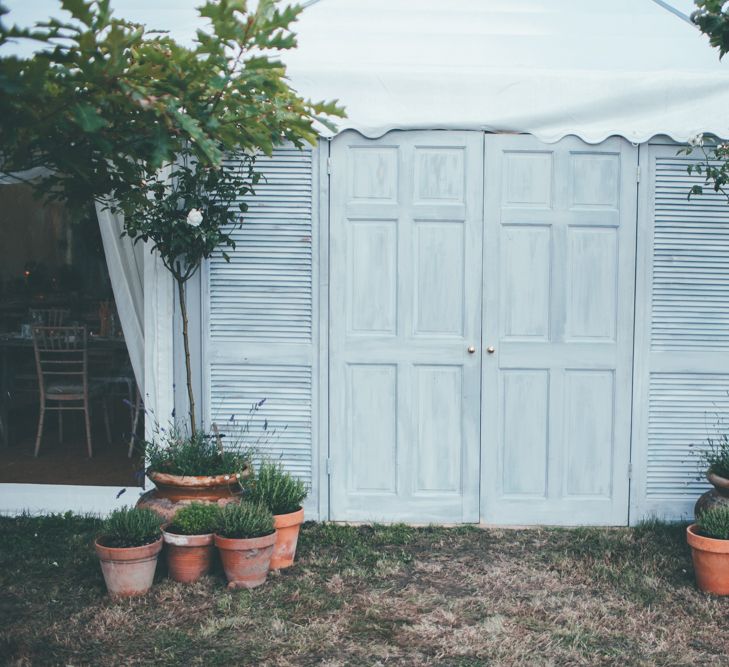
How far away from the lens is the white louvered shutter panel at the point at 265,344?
191 inches

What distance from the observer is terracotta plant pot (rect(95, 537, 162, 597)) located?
3721 mm

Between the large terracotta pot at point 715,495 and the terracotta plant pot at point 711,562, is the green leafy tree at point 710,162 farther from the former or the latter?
the terracotta plant pot at point 711,562

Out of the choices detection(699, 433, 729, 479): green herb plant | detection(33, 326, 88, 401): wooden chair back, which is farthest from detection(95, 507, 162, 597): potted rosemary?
detection(699, 433, 729, 479): green herb plant

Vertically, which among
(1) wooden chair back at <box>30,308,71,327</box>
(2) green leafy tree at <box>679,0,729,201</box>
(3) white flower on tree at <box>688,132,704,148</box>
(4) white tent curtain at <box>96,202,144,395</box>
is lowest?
(1) wooden chair back at <box>30,308,71,327</box>

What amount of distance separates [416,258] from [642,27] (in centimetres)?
198

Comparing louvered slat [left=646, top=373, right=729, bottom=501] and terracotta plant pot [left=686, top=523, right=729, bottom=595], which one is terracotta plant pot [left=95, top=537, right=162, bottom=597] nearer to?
terracotta plant pot [left=686, top=523, right=729, bottom=595]

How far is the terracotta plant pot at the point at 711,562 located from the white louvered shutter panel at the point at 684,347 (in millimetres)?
950

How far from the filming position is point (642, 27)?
5.03m

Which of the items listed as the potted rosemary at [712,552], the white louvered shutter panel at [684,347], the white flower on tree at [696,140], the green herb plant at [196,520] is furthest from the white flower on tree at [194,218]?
the potted rosemary at [712,552]

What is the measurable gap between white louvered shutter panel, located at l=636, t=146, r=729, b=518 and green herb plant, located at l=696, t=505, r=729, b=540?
34.2 inches

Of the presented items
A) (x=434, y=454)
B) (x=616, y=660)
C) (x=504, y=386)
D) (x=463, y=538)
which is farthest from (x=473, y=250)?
(x=616, y=660)

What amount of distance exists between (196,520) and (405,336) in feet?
5.31

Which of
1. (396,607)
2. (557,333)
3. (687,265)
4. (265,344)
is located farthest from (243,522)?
(687,265)

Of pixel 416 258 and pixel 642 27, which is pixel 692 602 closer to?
pixel 416 258
